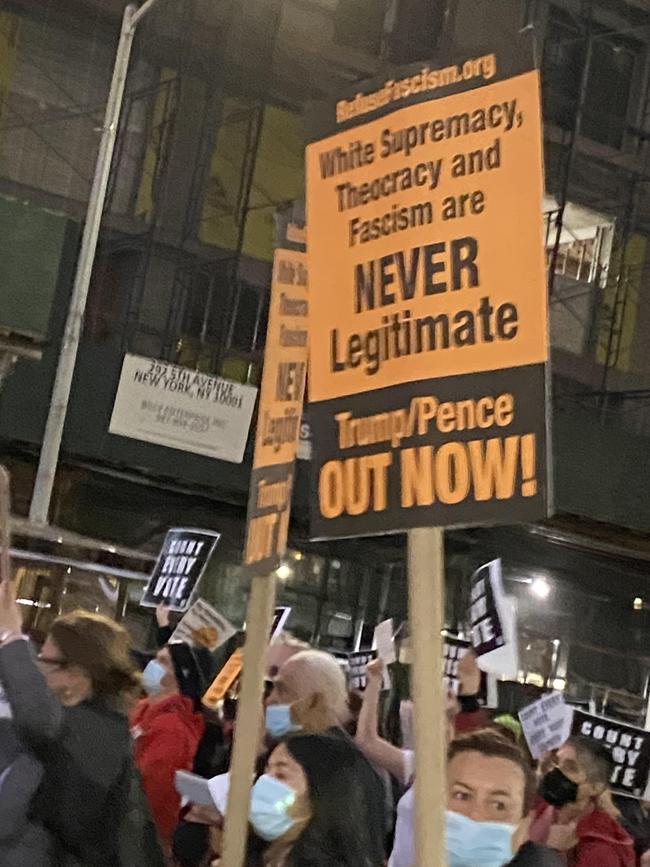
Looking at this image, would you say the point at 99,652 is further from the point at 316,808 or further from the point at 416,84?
the point at 416,84

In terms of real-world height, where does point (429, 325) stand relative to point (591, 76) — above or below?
below

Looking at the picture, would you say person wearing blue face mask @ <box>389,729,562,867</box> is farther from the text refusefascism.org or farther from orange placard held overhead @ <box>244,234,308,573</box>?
the text refusefascism.org

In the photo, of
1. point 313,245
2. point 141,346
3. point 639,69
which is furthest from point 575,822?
point 639,69

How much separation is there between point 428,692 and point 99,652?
1.60 meters

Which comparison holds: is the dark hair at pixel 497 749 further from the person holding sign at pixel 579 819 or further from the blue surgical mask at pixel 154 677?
the blue surgical mask at pixel 154 677

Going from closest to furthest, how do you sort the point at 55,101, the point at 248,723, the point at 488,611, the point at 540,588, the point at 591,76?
the point at 248,723 < the point at 488,611 < the point at 55,101 < the point at 540,588 < the point at 591,76

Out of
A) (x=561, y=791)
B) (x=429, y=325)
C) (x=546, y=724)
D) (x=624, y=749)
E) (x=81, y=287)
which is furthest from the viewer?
(x=81, y=287)

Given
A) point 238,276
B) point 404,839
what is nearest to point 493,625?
point 404,839

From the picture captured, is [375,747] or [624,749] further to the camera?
[624,749]

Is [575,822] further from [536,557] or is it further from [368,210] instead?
[536,557]

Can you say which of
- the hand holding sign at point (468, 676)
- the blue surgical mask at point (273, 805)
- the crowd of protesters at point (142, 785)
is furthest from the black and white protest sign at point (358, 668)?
the blue surgical mask at point (273, 805)

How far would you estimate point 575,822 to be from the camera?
5727 mm

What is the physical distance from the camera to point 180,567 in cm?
856

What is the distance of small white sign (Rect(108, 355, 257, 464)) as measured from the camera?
49.7 feet
